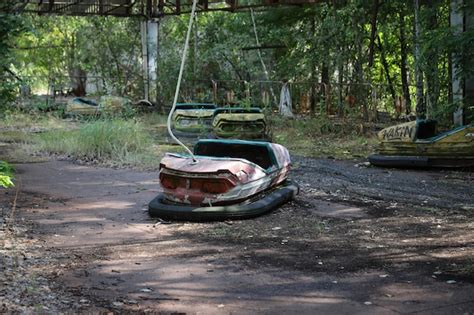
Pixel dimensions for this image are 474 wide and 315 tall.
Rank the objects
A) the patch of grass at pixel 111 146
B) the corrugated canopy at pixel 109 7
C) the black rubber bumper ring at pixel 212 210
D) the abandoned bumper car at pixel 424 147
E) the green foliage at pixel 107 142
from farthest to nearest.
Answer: the corrugated canopy at pixel 109 7, the green foliage at pixel 107 142, the patch of grass at pixel 111 146, the abandoned bumper car at pixel 424 147, the black rubber bumper ring at pixel 212 210

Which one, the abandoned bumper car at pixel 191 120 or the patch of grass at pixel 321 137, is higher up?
the abandoned bumper car at pixel 191 120

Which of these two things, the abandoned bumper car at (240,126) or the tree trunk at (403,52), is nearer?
the abandoned bumper car at (240,126)

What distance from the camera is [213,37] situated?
23.3m

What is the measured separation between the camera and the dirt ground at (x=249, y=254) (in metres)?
4.15

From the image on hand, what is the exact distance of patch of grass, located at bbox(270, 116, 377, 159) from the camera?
12.5m

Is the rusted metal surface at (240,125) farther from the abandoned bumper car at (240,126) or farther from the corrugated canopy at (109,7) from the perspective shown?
the corrugated canopy at (109,7)

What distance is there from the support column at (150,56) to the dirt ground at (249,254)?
14.6 m

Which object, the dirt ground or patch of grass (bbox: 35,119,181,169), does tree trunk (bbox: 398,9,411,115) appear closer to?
patch of grass (bbox: 35,119,181,169)

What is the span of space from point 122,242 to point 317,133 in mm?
9368

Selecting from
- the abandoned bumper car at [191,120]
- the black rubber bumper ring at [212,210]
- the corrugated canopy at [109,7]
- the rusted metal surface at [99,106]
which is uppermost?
the corrugated canopy at [109,7]

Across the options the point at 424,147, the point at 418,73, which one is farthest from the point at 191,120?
the point at 424,147

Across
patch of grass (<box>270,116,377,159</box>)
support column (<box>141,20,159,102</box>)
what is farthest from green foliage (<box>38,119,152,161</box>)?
support column (<box>141,20,159,102</box>)

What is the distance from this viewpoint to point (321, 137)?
14.5 metres

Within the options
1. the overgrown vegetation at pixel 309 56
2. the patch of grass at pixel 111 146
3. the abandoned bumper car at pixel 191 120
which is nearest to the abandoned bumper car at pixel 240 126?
the patch of grass at pixel 111 146
